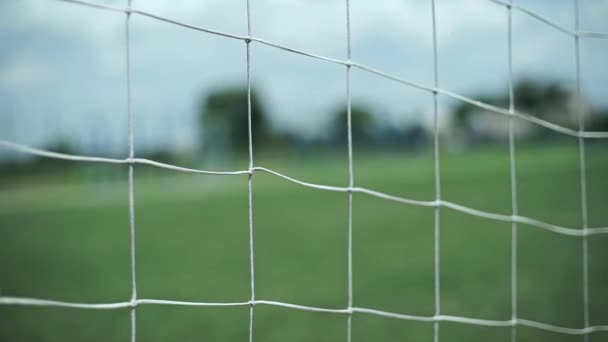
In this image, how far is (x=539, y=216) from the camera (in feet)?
15.2

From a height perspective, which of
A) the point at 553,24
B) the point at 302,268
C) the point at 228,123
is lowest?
the point at 302,268

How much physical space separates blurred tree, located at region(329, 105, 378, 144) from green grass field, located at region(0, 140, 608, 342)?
9.26m

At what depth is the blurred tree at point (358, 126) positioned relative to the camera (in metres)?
16.1

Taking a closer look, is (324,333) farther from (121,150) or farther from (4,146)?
A: (121,150)

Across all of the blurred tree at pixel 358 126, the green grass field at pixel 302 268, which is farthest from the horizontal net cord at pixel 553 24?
the blurred tree at pixel 358 126

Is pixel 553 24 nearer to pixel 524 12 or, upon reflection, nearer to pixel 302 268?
pixel 524 12

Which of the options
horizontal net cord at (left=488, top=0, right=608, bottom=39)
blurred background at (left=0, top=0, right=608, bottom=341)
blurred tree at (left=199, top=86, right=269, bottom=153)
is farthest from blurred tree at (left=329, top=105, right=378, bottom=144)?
horizontal net cord at (left=488, top=0, right=608, bottom=39)

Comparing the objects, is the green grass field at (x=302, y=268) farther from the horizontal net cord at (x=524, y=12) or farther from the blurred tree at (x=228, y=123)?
the blurred tree at (x=228, y=123)

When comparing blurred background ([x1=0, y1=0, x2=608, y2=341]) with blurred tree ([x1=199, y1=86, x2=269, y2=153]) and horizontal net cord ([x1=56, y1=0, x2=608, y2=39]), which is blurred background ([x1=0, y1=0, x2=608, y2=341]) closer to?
horizontal net cord ([x1=56, y1=0, x2=608, y2=39])

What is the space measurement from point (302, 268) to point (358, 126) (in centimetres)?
1455

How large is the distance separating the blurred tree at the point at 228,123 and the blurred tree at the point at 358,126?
8.19ft

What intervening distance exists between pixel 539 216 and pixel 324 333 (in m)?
3.46

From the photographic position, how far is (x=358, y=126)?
1731cm

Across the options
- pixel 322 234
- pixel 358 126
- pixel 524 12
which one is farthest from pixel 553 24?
pixel 358 126
